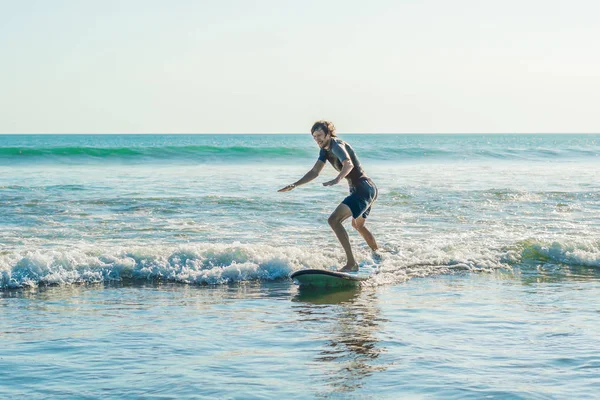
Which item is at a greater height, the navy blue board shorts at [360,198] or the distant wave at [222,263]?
the navy blue board shorts at [360,198]

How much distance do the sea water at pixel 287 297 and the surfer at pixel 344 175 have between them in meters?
0.82

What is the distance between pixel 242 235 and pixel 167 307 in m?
4.94

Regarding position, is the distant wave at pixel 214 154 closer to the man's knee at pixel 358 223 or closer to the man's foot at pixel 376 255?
the man's foot at pixel 376 255

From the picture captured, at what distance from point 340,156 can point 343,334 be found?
306 centimetres

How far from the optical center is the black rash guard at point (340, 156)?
9.34m

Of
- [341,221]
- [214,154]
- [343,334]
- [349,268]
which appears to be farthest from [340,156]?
[214,154]

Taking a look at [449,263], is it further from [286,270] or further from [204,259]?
[204,259]

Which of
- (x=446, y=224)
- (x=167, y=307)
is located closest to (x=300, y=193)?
(x=446, y=224)

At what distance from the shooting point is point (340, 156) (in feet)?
30.6

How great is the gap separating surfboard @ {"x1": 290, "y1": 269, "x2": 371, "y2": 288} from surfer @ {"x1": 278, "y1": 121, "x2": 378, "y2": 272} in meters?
0.27

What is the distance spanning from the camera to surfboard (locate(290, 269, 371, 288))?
30.3 ft

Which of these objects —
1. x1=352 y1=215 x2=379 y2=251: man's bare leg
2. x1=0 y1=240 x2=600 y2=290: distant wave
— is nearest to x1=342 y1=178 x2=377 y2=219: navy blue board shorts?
x1=352 y1=215 x2=379 y2=251: man's bare leg
